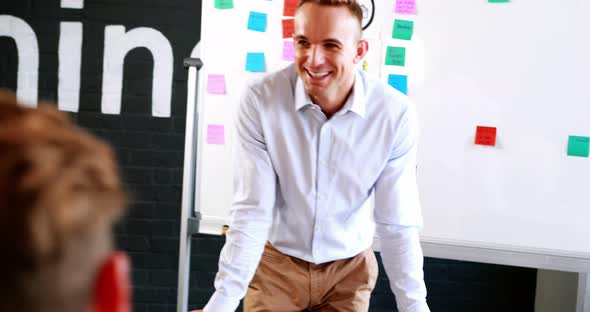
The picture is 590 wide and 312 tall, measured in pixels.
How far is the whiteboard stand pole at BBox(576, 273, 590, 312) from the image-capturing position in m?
2.25

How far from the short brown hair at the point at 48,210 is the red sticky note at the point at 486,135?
6.52 feet

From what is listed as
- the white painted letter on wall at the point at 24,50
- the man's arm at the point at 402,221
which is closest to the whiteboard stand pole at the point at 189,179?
the man's arm at the point at 402,221

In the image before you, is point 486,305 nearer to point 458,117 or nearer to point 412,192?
point 458,117

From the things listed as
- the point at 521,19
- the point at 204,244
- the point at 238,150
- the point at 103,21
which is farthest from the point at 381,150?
the point at 103,21

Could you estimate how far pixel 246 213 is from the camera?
1.68m

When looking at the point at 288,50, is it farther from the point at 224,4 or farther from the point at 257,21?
the point at 224,4

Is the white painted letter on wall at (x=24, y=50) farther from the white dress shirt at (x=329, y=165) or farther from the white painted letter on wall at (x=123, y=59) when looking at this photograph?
the white dress shirt at (x=329, y=165)

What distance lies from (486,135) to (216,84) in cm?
98

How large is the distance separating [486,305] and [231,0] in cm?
197

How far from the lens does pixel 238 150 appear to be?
1.77m

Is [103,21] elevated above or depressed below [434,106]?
above

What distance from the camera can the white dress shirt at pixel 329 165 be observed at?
173cm

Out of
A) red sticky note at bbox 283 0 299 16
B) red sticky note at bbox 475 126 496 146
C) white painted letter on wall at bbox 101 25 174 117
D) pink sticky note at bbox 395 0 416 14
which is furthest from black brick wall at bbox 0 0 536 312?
pink sticky note at bbox 395 0 416 14

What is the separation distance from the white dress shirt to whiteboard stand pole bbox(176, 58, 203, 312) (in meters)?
0.53
